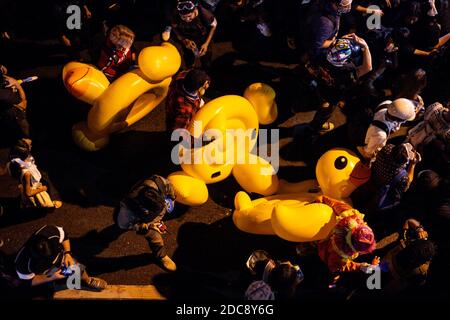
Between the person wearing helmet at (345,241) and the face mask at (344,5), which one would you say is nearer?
the person wearing helmet at (345,241)

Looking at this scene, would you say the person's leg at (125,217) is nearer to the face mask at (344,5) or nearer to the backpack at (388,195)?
the backpack at (388,195)

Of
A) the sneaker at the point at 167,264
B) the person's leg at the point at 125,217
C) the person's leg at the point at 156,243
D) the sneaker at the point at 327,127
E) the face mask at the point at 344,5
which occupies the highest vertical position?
the face mask at the point at 344,5

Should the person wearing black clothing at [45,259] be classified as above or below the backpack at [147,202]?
below

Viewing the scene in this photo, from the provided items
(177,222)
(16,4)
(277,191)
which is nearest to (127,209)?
(177,222)

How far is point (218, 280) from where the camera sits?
6.02 m

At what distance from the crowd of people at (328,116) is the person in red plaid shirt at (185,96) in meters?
0.02

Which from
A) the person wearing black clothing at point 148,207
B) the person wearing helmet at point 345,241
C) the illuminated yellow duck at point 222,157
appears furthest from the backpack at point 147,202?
the person wearing helmet at point 345,241

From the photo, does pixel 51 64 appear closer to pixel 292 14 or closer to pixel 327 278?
pixel 292 14

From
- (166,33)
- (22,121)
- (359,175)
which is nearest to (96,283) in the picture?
(22,121)

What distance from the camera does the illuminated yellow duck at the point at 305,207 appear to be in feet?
17.4

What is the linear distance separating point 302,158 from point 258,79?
1529 mm

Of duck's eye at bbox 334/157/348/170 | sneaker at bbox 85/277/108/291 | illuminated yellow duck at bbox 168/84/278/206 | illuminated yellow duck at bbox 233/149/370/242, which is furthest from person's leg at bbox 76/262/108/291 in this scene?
duck's eye at bbox 334/157/348/170

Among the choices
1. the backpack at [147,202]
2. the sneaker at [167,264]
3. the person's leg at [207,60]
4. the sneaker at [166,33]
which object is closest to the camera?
the backpack at [147,202]

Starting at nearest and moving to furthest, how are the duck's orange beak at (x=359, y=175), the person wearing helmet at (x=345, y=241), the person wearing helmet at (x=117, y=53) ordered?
the person wearing helmet at (x=345, y=241) < the duck's orange beak at (x=359, y=175) < the person wearing helmet at (x=117, y=53)
